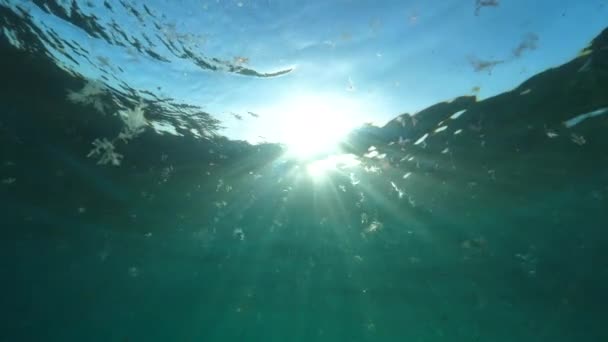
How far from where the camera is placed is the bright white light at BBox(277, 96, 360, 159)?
11289 millimetres

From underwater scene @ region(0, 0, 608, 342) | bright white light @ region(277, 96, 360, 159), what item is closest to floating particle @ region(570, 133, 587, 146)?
underwater scene @ region(0, 0, 608, 342)

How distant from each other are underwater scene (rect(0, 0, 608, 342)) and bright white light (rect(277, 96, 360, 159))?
0.07 metres

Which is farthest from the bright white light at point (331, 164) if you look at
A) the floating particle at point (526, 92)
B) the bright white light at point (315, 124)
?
the floating particle at point (526, 92)

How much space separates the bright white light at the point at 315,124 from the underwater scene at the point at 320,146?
0.23ft

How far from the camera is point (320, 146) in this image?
13.7m

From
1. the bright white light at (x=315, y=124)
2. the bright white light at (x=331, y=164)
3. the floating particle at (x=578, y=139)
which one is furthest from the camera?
the bright white light at (x=331, y=164)

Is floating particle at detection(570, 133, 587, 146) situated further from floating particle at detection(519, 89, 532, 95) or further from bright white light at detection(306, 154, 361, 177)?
bright white light at detection(306, 154, 361, 177)

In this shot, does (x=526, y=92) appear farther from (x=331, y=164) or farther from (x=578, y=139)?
(x=331, y=164)

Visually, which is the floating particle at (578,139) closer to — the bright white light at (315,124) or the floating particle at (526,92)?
the floating particle at (526,92)

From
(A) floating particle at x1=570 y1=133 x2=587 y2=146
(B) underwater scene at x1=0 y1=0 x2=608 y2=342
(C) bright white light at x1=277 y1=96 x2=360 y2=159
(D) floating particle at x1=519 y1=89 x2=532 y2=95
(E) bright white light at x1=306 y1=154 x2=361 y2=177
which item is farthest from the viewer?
(E) bright white light at x1=306 y1=154 x2=361 y2=177

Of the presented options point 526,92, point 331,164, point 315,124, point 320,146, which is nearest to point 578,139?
point 526,92

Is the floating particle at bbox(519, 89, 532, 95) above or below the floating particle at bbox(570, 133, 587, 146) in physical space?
above

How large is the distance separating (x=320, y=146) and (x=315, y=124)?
1.52 m

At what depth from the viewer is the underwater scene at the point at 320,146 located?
8414mm
